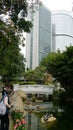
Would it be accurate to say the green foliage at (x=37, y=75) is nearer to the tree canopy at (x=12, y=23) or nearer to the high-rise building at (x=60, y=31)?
the high-rise building at (x=60, y=31)

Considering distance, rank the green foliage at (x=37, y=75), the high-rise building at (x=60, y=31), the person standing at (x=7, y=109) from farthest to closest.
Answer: the high-rise building at (x=60, y=31), the green foliage at (x=37, y=75), the person standing at (x=7, y=109)

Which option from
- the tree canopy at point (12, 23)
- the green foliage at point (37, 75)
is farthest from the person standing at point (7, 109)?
the green foliage at point (37, 75)

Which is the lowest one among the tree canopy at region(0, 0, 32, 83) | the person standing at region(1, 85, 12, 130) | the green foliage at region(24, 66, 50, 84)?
the green foliage at region(24, 66, 50, 84)

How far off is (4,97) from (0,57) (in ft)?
32.0

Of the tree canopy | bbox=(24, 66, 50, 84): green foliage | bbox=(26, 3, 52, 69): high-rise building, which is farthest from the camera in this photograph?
bbox=(26, 3, 52, 69): high-rise building

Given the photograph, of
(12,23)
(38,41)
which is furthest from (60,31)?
(12,23)

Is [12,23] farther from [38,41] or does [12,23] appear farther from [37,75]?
[38,41]

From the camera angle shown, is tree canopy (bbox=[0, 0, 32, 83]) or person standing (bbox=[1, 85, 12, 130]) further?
tree canopy (bbox=[0, 0, 32, 83])

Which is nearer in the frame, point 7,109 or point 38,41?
point 7,109

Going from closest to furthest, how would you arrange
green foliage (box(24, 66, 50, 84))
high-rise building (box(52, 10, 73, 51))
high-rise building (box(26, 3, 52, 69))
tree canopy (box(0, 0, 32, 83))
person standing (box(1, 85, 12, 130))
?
person standing (box(1, 85, 12, 130)) → tree canopy (box(0, 0, 32, 83)) → green foliage (box(24, 66, 50, 84)) → high-rise building (box(26, 3, 52, 69)) → high-rise building (box(52, 10, 73, 51))

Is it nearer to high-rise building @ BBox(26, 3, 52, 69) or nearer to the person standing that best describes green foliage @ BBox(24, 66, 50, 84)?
high-rise building @ BBox(26, 3, 52, 69)

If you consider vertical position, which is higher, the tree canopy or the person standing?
the tree canopy

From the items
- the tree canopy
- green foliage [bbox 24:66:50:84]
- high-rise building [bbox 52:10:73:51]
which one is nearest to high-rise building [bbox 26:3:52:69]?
high-rise building [bbox 52:10:73:51]

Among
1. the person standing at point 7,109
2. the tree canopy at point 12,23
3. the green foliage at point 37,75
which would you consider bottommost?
the green foliage at point 37,75
